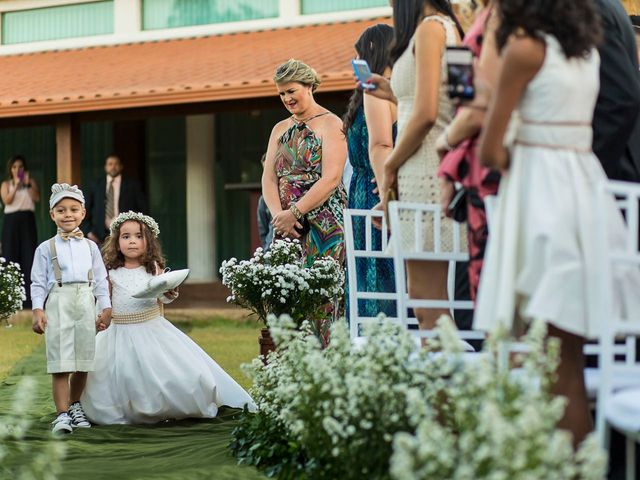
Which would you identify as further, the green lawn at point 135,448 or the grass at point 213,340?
the grass at point 213,340

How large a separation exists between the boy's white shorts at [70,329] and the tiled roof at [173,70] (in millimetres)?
6615

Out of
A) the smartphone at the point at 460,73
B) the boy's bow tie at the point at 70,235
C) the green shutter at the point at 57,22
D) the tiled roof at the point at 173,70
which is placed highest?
the green shutter at the point at 57,22

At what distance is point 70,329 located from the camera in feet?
21.7

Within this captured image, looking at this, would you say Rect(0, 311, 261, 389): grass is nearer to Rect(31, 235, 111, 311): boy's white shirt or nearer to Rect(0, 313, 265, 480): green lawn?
Rect(0, 313, 265, 480): green lawn

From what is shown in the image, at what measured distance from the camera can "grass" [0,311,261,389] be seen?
33.6 ft

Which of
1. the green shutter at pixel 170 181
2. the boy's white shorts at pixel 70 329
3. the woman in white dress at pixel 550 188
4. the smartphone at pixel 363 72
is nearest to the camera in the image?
the woman in white dress at pixel 550 188

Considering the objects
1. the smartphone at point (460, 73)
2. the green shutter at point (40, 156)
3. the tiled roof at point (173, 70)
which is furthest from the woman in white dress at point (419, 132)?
the green shutter at point (40, 156)

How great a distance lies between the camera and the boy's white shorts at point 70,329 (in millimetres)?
6555

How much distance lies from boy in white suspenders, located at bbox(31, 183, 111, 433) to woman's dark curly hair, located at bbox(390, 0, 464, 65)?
2889 mm

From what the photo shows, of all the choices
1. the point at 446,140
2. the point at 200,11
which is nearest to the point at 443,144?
the point at 446,140

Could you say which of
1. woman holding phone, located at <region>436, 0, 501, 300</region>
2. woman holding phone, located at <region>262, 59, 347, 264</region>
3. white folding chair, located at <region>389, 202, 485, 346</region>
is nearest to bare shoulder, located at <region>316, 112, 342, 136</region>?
woman holding phone, located at <region>262, 59, 347, 264</region>

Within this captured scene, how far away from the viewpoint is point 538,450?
106 inches

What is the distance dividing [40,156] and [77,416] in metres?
11.9

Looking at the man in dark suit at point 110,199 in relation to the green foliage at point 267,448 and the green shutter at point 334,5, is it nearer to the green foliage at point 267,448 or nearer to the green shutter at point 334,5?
the green shutter at point 334,5
